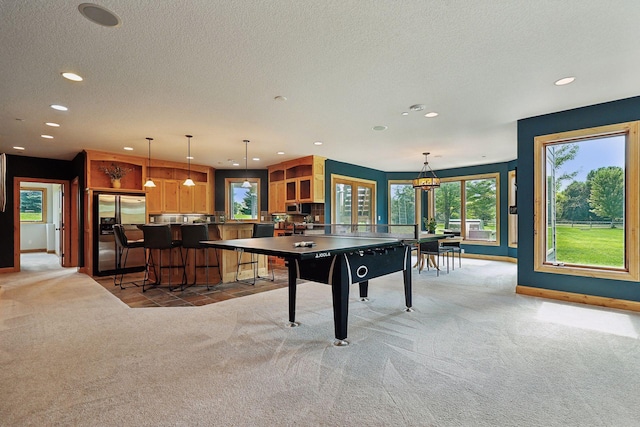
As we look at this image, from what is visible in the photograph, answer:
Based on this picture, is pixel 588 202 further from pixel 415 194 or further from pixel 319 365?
pixel 415 194

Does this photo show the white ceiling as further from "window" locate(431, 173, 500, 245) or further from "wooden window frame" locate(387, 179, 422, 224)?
"wooden window frame" locate(387, 179, 422, 224)

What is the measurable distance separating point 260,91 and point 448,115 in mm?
2649

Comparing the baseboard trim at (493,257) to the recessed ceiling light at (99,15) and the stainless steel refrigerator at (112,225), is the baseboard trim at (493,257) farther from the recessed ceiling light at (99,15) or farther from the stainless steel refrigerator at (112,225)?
the recessed ceiling light at (99,15)

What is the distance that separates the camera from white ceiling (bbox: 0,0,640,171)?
215 cm

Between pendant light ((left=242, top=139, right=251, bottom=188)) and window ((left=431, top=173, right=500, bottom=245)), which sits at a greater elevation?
pendant light ((left=242, top=139, right=251, bottom=188))

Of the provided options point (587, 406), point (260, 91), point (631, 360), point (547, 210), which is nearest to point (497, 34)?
point (260, 91)

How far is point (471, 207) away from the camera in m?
8.89

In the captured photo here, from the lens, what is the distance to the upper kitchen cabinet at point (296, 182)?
7344 millimetres

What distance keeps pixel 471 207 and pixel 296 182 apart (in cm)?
505

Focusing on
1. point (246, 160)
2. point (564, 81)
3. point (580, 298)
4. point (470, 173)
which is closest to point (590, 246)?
point (580, 298)

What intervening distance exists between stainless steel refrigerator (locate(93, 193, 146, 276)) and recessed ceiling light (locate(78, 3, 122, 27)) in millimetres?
4652

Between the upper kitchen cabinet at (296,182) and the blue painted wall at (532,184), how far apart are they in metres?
4.07

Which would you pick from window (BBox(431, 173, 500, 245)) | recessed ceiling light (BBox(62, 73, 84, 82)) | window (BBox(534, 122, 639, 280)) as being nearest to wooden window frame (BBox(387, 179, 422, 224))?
window (BBox(431, 173, 500, 245))

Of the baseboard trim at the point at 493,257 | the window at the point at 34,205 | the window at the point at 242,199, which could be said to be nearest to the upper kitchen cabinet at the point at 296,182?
the window at the point at 242,199
